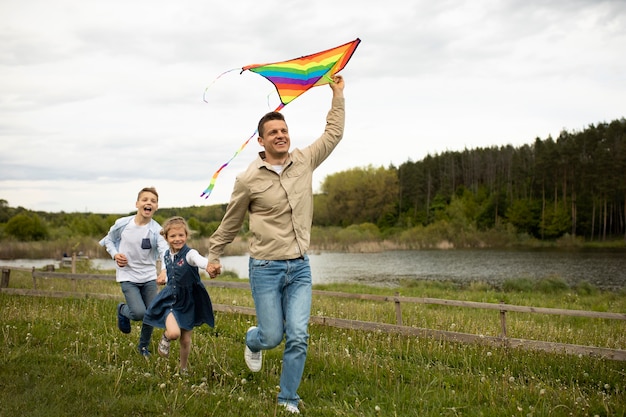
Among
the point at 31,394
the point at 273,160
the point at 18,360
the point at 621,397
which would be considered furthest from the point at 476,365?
the point at 18,360

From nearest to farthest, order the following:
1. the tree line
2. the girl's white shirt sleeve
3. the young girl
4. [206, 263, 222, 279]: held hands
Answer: [206, 263, 222, 279]: held hands → the girl's white shirt sleeve → the young girl → the tree line

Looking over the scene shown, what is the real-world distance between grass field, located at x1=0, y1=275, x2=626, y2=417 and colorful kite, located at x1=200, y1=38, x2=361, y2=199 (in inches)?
87.1

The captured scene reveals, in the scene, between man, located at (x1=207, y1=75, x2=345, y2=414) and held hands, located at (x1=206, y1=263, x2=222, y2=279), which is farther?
held hands, located at (x1=206, y1=263, x2=222, y2=279)

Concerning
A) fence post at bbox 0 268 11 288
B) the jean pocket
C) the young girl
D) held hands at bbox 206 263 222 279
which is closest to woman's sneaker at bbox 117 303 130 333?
the young girl

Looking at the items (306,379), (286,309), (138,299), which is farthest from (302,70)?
(138,299)

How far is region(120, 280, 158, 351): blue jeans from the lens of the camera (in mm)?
6859

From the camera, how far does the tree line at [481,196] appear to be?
224 feet

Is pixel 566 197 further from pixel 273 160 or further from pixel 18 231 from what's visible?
pixel 273 160

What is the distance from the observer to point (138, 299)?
7.03 m

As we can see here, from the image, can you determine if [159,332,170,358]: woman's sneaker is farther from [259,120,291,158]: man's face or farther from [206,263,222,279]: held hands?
[259,120,291,158]: man's face

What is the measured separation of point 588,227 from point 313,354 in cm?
7365

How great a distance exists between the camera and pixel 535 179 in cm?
7681

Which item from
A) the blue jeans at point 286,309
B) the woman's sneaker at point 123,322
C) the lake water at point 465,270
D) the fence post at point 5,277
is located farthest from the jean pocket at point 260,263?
the lake water at point 465,270

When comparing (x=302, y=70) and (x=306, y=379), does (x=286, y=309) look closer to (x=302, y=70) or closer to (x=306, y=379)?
(x=306, y=379)
